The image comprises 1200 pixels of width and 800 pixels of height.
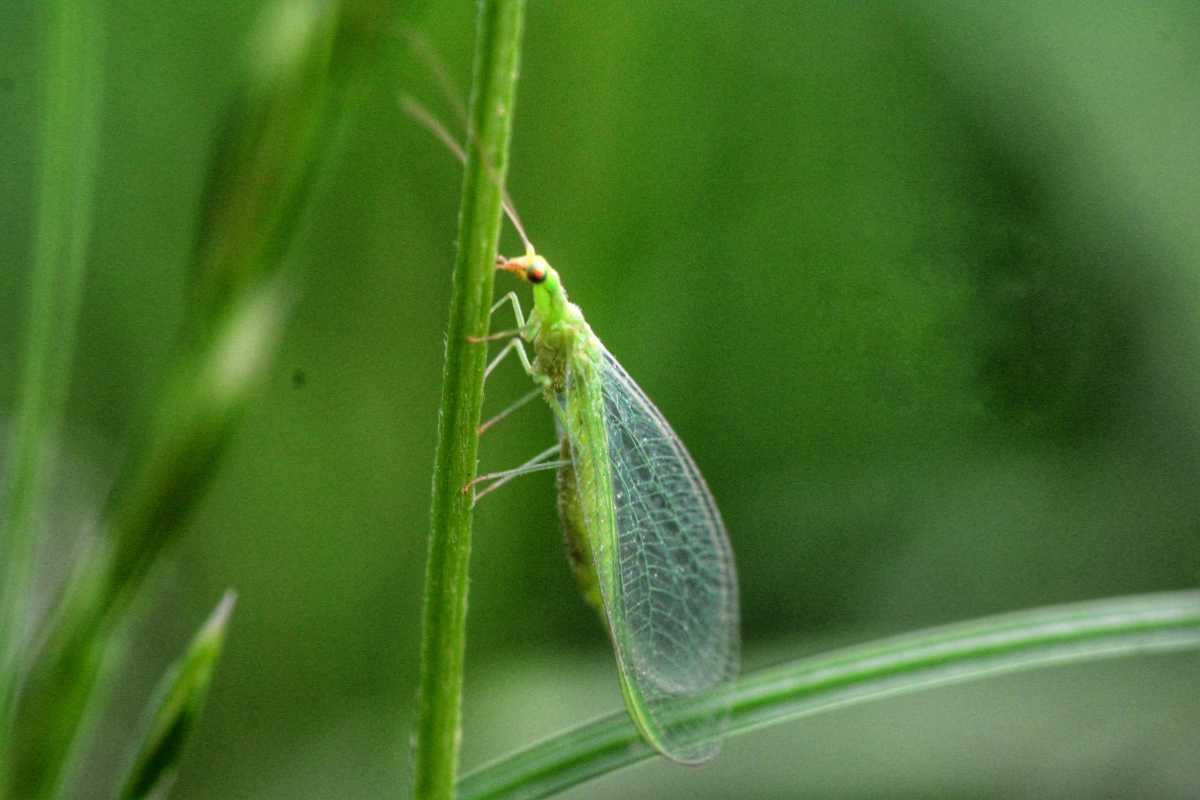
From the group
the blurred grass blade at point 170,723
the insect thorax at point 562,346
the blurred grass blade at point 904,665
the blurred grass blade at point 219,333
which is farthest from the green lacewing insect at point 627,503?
the blurred grass blade at point 170,723

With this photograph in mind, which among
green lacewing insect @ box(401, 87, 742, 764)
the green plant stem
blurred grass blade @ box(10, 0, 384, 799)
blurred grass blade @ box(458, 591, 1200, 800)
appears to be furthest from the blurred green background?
the green plant stem

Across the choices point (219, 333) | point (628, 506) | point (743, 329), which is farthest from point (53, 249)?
point (743, 329)

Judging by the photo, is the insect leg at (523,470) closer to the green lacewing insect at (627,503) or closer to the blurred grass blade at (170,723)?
the green lacewing insect at (627,503)

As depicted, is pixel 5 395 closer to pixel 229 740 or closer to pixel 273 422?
pixel 273 422

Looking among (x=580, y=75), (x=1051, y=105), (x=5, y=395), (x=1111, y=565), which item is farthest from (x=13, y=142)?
(x=1111, y=565)

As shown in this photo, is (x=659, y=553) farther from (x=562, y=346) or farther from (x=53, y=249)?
(x=53, y=249)

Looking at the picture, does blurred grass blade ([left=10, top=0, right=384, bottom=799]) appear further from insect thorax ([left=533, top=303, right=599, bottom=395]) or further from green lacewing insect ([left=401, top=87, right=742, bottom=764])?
insect thorax ([left=533, top=303, right=599, bottom=395])

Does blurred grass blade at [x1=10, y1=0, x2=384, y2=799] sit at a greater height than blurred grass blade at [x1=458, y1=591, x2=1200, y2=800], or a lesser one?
greater
